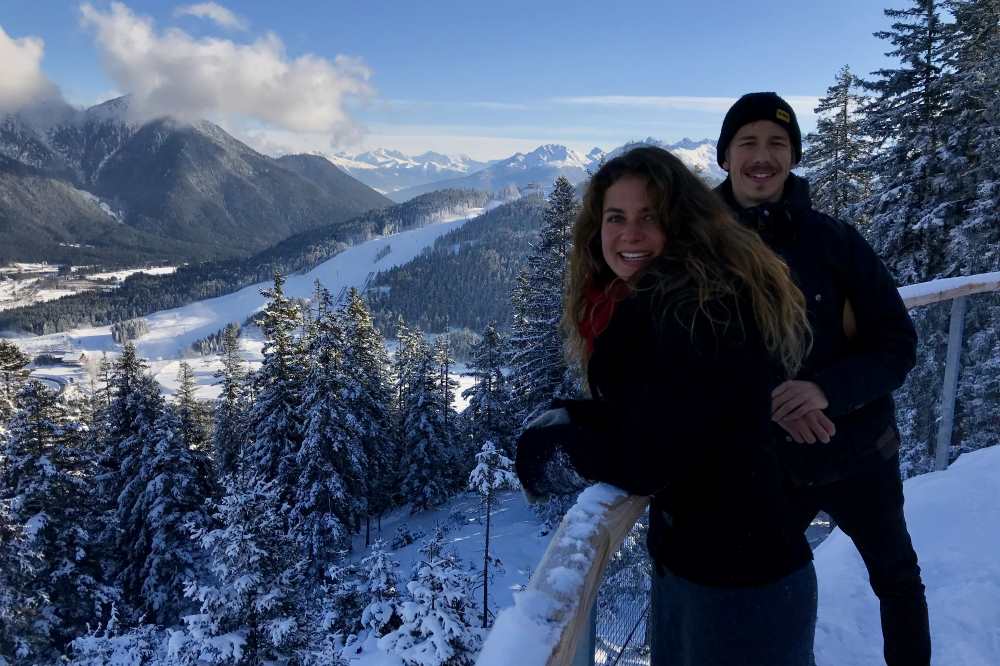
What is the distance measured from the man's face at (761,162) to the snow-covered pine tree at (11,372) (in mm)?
24199

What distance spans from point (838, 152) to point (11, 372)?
30191 millimetres

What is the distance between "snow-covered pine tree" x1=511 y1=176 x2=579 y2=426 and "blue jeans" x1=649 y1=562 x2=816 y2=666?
16.4m

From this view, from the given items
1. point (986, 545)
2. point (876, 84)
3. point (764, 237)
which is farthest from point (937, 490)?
point (876, 84)

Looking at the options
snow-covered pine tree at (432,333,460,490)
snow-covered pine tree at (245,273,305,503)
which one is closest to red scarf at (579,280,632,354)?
snow-covered pine tree at (245,273,305,503)

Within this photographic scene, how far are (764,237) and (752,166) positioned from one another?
354 mm

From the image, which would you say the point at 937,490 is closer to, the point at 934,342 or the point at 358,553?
the point at 934,342

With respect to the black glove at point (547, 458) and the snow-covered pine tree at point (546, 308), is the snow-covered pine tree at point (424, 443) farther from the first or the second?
the black glove at point (547, 458)

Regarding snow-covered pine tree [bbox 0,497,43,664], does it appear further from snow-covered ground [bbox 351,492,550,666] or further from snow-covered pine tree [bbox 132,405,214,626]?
snow-covered ground [bbox 351,492,550,666]

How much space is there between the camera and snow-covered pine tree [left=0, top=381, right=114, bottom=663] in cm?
1662

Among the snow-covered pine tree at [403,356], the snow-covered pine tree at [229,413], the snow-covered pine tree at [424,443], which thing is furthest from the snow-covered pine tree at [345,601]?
the snow-covered pine tree at [403,356]

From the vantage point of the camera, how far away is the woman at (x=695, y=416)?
131 cm

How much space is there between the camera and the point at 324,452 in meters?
22.9

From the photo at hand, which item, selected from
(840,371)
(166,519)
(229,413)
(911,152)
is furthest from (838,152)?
(229,413)

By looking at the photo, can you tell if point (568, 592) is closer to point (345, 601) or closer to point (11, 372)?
point (345, 601)
